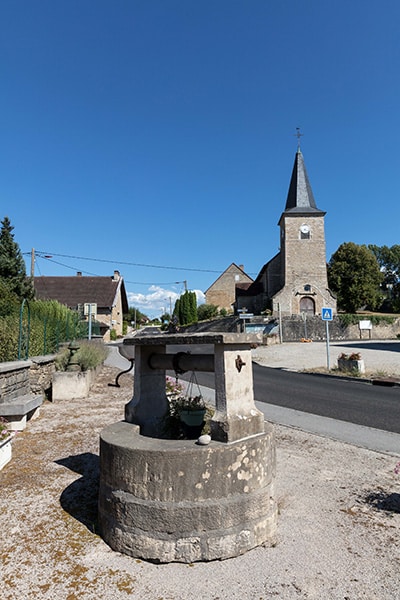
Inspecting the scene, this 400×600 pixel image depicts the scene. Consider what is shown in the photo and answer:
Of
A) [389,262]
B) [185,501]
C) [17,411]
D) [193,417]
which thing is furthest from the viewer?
[389,262]

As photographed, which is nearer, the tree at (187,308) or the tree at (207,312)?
the tree at (187,308)

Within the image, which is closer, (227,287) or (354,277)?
(354,277)

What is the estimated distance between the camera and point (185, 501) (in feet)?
8.71

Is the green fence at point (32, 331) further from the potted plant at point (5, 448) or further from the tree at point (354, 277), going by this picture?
the tree at point (354, 277)

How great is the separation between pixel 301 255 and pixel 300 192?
741 centimetres

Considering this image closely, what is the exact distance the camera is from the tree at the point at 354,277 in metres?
48.3

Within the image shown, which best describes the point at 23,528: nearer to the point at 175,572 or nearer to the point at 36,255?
the point at 175,572

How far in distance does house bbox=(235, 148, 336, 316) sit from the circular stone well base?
36236 millimetres

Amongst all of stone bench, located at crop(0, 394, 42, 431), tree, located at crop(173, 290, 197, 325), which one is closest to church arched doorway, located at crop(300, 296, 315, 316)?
tree, located at crop(173, 290, 197, 325)

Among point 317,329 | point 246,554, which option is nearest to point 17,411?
point 246,554

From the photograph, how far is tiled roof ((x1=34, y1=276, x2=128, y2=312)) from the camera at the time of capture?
137ft

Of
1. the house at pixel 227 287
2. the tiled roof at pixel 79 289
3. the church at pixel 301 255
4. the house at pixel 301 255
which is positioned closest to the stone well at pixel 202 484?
the church at pixel 301 255

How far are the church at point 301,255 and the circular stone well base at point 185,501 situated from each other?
118 feet

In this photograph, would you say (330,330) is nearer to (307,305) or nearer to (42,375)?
(307,305)
